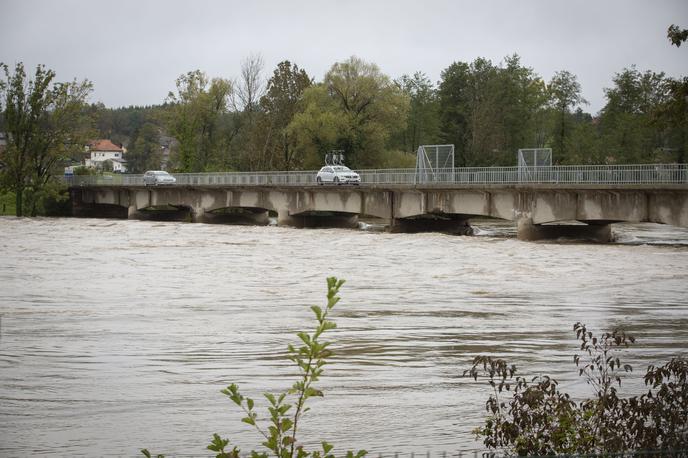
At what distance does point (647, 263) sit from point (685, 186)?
7397 mm

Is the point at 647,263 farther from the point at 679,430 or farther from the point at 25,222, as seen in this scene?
the point at 25,222

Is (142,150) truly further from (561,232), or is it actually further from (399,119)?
(561,232)

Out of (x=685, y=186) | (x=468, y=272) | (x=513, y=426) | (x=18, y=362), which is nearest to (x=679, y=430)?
(x=513, y=426)

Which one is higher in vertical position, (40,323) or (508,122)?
(508,122)

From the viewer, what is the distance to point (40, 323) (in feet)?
63.1

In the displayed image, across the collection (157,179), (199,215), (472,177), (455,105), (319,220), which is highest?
(455,105)

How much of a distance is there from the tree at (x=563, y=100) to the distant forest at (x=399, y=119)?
0.12 m

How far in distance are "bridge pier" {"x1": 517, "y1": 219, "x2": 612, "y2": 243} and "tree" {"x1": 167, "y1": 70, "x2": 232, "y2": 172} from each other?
168ft

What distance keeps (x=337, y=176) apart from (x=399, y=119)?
21.6 m

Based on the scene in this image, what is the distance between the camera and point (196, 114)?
3743 inches

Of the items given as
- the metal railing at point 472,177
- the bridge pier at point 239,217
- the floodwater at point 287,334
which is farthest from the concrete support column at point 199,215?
the floodwater at point 287,334

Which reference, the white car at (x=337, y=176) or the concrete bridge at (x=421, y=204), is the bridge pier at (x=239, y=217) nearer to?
the concrete bridge at (x=421, y=204)

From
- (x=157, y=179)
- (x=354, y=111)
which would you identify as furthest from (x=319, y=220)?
(x=157, y=179)

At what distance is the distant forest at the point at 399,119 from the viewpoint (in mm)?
81562
